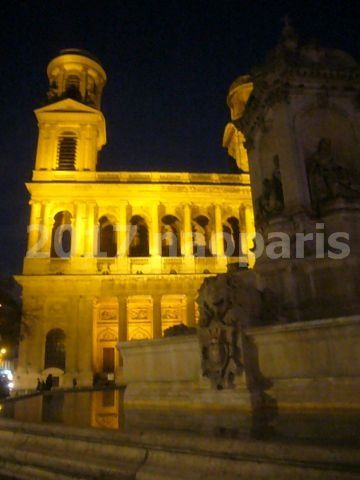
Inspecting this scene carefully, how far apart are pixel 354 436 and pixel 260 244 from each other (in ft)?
14.8

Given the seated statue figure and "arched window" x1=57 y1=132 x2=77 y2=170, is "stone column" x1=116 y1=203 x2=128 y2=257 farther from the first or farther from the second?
the seated statue figure

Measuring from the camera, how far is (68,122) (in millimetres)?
32750

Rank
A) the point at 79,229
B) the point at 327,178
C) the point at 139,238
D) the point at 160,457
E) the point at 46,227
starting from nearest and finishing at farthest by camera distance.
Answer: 1. the point at 160,457
2. the point at 327,178
3. the point at 46,227
4. the point at 79,229
5. the point at 139,238

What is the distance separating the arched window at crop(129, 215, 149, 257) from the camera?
3207cm

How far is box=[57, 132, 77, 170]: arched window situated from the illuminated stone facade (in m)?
0.08

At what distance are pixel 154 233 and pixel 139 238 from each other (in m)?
3.85

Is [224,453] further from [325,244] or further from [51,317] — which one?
[51,317]

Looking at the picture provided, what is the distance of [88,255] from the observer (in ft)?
92.0

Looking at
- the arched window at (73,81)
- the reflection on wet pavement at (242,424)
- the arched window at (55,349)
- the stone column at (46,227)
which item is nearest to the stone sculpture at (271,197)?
the reflection on wet pavement at (242,424)

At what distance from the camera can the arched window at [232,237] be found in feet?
100

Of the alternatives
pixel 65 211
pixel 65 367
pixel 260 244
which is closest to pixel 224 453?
pixel 260 244

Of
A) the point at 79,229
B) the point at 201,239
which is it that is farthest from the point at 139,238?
the point at 79,229

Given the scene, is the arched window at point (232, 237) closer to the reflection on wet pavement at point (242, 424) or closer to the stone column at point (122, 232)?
the stone column at point (122, 232)

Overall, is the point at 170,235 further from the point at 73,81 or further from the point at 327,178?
the point at 327,178
